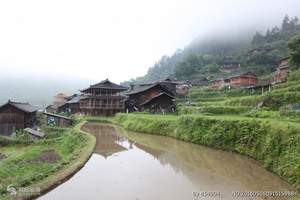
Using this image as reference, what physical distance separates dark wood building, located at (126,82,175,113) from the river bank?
1621 centimetres

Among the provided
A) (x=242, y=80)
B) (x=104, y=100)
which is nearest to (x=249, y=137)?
(x=104, y=100)

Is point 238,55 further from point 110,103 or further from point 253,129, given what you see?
point 253,129

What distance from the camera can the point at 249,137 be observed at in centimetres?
1819

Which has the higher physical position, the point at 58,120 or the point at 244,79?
the point at 244,79

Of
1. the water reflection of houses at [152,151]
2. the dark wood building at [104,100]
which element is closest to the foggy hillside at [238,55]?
the dark wood building at [104,100]

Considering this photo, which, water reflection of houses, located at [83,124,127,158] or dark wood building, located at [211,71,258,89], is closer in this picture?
water reflection of houses, located at [83,124,127,158]

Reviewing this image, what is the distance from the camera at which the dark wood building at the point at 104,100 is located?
5212 cm

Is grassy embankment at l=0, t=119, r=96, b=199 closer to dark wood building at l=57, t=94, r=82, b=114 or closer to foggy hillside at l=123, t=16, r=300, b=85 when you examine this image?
dark wood building at l=57, t=94, r=82, b=114

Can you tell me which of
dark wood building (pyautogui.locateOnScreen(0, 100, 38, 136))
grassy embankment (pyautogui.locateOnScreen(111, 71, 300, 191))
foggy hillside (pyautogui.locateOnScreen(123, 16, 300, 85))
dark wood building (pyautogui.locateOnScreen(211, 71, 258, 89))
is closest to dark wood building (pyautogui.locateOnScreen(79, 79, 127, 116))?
dark wood building (pyautogui.locateOnScreen(0, 100, 38, 136))

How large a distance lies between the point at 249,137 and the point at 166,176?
646 centimetres

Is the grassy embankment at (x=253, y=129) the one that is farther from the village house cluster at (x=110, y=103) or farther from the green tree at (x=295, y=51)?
the green tree at (x=295, y=51)

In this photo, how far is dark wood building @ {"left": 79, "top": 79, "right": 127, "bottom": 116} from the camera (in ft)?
171

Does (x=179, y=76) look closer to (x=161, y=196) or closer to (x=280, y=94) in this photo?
(x=280, y=94)

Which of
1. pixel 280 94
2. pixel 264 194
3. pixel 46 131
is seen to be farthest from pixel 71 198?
pixel 46 131
